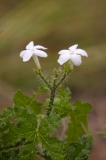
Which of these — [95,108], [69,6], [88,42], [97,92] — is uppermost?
[69,6]

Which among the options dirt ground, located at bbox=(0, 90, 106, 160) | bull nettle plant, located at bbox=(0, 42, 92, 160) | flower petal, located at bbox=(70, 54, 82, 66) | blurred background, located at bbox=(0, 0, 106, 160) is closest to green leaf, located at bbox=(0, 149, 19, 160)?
bull nettle plant, located at bbox=(0, 42, 92, 160)

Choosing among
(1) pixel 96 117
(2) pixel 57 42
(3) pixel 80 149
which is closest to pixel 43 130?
(3) pixel 80 149

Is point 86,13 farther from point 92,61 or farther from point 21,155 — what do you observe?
point 21,155

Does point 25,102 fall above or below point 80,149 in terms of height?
above

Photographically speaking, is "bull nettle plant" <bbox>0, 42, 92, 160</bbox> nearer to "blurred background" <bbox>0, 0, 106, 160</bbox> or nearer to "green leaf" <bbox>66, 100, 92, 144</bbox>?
"green leaf" <bbox>66, 100, 92, 144</bbox>

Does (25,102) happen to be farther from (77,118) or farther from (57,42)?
(57,42)

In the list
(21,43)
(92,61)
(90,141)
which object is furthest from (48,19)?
(90,141)
